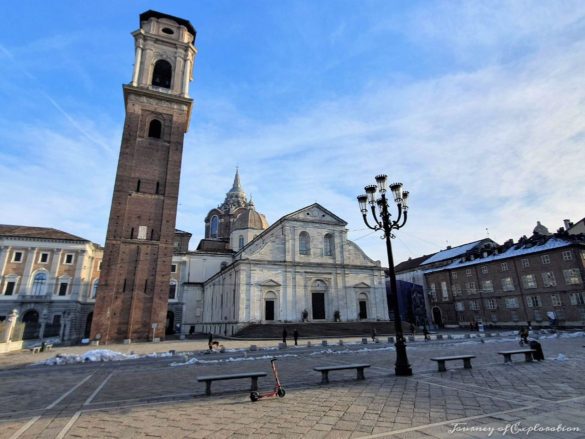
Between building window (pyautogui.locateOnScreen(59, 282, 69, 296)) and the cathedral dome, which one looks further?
the cathedral dome

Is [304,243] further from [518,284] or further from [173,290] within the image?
[518,284]

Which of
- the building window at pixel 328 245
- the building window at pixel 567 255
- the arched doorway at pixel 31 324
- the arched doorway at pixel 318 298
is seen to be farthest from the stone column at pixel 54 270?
the building window at pixel 567 255

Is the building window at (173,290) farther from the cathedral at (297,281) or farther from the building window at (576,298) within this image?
the building window at (576,298)

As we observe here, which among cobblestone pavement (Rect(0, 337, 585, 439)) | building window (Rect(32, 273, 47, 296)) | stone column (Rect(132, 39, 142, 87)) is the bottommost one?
cobblestone pavement (Rect(0, 337, 585, 439))

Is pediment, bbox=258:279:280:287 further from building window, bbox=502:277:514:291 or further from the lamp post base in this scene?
building window, bbox=502:277:514:291

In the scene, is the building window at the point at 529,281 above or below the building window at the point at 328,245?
below

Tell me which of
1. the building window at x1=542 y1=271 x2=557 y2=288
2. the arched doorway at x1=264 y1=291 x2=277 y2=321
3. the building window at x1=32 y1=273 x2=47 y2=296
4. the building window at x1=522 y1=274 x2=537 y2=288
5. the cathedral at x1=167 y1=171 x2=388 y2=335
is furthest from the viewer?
the building window at x1=32 y1=273 x2=47 y2=296

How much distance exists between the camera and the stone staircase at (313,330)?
3108 centimetres

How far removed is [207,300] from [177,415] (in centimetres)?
4299

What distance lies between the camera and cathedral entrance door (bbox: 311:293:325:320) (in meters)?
37.8

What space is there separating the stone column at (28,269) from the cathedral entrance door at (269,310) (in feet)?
100

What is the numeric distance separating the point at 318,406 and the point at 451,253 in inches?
2151

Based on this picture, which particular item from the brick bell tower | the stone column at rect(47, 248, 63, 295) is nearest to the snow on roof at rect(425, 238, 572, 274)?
the brick bell tower

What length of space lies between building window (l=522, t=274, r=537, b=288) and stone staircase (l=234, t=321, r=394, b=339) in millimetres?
17470
